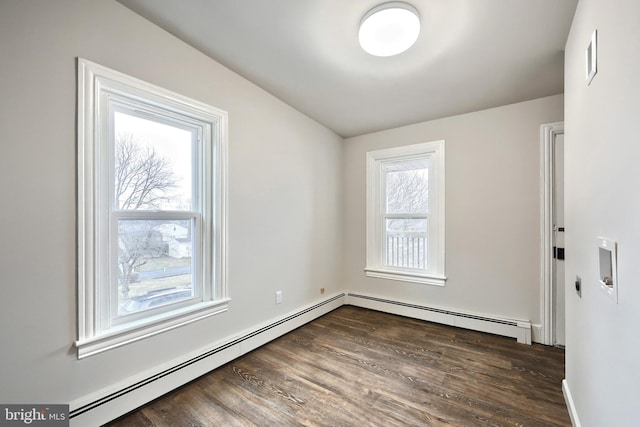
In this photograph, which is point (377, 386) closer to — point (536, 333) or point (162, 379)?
point (162, 379)

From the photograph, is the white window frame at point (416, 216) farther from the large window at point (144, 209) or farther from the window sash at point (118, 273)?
the window sash at point (118, 273)

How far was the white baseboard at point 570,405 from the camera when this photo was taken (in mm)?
1454

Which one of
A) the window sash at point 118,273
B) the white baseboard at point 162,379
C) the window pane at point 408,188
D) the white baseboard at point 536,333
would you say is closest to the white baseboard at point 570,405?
the white baseboard at point 536,333

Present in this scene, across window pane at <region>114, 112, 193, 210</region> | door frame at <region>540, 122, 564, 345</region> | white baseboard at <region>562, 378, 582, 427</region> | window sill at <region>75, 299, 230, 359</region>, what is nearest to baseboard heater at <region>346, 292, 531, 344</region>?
door frame at <region>540, 122, 564, 345</region>

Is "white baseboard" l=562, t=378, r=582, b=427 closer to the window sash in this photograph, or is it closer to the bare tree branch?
the window sash

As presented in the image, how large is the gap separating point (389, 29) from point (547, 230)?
2274 millimetres

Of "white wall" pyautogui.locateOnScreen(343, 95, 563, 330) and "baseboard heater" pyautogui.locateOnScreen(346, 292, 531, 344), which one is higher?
"white wall" pyautogui.locateOnScreen(343, 95, 563, 330)

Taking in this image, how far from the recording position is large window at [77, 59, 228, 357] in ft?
4.83

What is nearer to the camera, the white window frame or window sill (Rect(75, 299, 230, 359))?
window sill (Rect(75, 299, 230, 359))

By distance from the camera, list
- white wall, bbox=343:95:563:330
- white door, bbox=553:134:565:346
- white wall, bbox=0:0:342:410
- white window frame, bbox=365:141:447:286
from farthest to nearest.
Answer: white window frame, bbox=365:141:447:286 < white wall, bbox=343:95:563:330 < white door, bbox=553:134:565:346 < white wall, bbox=0:0:342:410

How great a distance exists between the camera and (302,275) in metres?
3.01

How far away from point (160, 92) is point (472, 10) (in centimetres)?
200

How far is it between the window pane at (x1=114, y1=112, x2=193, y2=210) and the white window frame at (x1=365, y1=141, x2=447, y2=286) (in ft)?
7.34

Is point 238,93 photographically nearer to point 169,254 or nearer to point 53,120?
point 53,120
